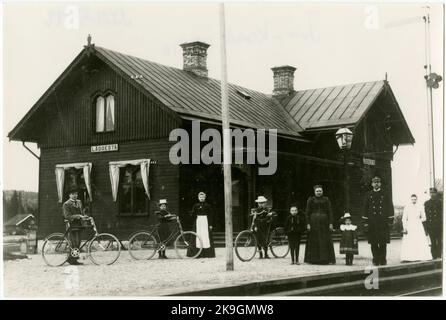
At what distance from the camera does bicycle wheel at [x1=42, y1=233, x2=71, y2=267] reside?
13562mm

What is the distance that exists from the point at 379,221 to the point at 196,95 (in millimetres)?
9445

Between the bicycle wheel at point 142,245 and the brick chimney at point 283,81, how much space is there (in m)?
15.1

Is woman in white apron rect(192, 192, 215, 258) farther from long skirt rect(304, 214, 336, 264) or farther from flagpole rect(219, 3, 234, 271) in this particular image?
flagpole rect(219, 3, 234, 271)

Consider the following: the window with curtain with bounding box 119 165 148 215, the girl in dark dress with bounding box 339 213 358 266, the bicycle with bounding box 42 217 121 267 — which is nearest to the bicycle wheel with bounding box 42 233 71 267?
the bicycle with bounding box 42 217 121 267

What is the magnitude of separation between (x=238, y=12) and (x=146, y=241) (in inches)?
225

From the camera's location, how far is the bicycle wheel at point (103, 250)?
45.2 ft

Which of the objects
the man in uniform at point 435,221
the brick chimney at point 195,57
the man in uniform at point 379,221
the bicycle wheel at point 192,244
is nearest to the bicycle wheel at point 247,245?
the bicycle wheel at point 192,244

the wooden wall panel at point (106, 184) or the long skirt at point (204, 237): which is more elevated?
the wooden wall panel at point (106, 184)

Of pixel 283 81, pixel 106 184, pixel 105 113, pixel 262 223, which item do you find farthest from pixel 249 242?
pixel 283 81

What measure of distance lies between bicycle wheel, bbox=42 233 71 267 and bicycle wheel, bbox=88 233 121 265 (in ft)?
1.68

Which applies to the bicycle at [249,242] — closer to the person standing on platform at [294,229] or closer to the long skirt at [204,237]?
the long skirt at [204,237]

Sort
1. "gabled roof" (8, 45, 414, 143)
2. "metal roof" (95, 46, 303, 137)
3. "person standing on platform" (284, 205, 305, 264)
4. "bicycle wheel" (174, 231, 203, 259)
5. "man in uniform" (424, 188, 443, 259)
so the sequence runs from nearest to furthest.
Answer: "person standing on platform" (284, 205, 305, 264) < "bicycle wheel" (174, 231, 203, 259) < "man in uniform" (424, 188, 443, 259) < "metal roof" (95, 46, 303, 137) < "gabled roof" (8, 45, 414, 143)

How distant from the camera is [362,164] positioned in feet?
87.6

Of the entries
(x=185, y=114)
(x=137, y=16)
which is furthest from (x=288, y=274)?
(x=185, y=114)
